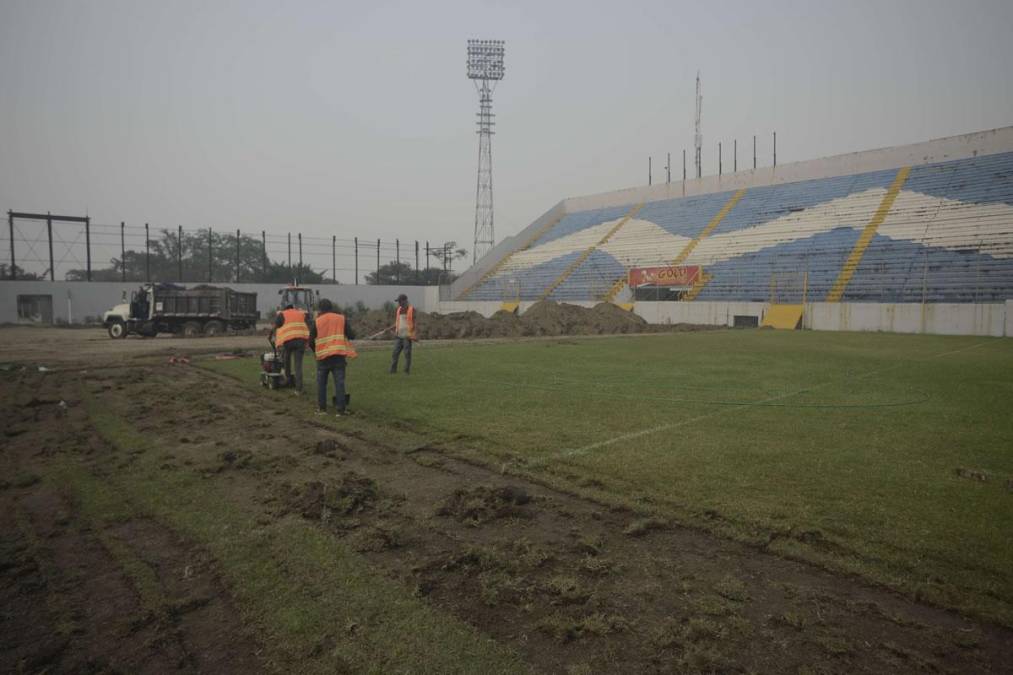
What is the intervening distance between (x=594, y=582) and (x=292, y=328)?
24.0 feet

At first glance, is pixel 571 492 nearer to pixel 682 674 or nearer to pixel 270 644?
pixel 682 674

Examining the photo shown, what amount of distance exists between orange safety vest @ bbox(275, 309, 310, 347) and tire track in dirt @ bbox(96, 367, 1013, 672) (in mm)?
3997

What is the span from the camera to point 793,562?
3303 millimetres

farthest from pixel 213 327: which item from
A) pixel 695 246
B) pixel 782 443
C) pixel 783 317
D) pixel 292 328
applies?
pixel 695 246

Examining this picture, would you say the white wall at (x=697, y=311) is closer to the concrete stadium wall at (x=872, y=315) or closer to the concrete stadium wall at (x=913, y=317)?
the concrete stadium wall at (x=872, y=315)

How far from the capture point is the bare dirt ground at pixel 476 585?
2.48 m

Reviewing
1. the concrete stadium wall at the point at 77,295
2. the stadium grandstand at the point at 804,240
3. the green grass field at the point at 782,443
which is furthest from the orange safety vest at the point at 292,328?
the concrete stadium wall at the point at 77,295

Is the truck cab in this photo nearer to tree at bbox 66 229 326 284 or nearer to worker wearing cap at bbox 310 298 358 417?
tree at bbox 66 229 326 284

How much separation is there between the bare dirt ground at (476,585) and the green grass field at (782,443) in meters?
0.38

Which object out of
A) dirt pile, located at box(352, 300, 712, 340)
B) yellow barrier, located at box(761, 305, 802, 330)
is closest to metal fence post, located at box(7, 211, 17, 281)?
dirt pile, located at box(352, 300, 712, 340)

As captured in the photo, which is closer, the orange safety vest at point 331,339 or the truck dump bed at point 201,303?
the orange safety vest at point 331,339

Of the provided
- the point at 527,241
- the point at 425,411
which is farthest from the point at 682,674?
the point at 527,241

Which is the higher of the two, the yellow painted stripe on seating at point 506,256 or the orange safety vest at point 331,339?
the yellow painted stripe on seating at point 506,256

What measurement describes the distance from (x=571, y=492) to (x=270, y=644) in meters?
2.48
